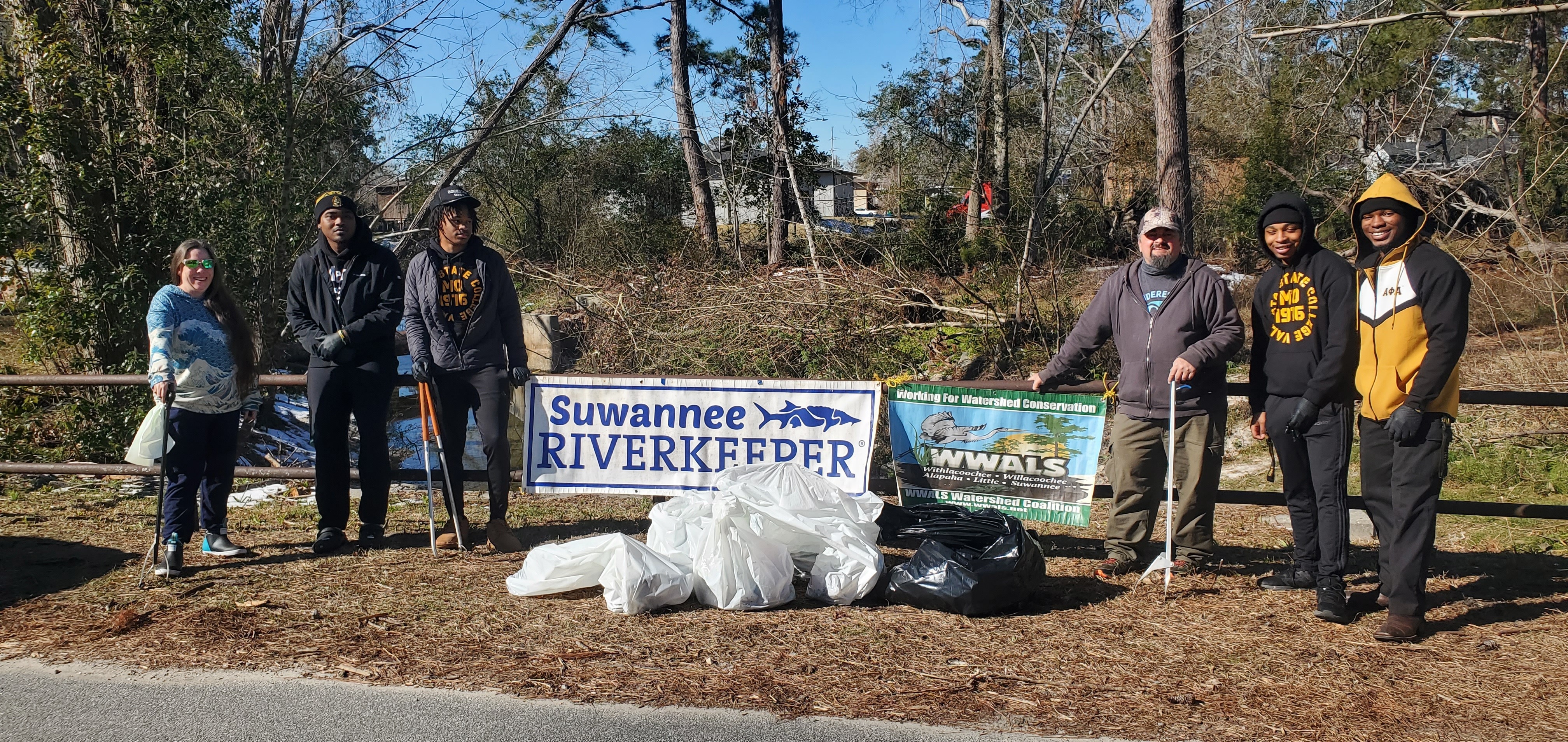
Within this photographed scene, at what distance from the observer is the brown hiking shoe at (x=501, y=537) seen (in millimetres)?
5742

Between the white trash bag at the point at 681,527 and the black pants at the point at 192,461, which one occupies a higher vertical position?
the black pants at the point at 192,461

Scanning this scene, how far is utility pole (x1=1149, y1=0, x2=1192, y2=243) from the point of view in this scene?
29.2ft

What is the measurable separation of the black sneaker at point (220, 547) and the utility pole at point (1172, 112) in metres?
7.71

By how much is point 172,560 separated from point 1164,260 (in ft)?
17.3

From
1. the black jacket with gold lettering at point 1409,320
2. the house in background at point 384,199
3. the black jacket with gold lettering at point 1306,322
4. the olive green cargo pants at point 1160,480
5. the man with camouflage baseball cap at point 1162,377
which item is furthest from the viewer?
the house in background at point 384,199

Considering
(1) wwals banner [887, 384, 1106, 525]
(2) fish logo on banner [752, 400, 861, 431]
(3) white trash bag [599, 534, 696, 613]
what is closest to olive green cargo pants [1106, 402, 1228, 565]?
(1) wwals banner [887, 384, 1106, 525]

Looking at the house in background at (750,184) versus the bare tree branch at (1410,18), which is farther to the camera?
the house in background at (750,184)

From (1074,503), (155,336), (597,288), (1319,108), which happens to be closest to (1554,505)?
(1074,503)

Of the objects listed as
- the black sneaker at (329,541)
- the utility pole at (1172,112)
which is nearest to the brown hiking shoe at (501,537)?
the black sneaker at (329,541)

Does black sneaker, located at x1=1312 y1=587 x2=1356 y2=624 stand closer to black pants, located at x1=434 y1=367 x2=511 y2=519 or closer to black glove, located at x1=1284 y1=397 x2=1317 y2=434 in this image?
black glove, located at x1=1284 y1=397 x2=1317 y2=434

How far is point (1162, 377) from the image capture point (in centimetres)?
488

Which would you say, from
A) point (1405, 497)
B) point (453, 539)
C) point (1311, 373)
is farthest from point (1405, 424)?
point (453, 539)

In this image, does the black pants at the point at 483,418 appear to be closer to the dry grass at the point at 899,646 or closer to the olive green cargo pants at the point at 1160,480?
the dry grass at the point at 899,646

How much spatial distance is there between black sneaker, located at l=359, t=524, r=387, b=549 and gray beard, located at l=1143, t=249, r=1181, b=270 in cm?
452
